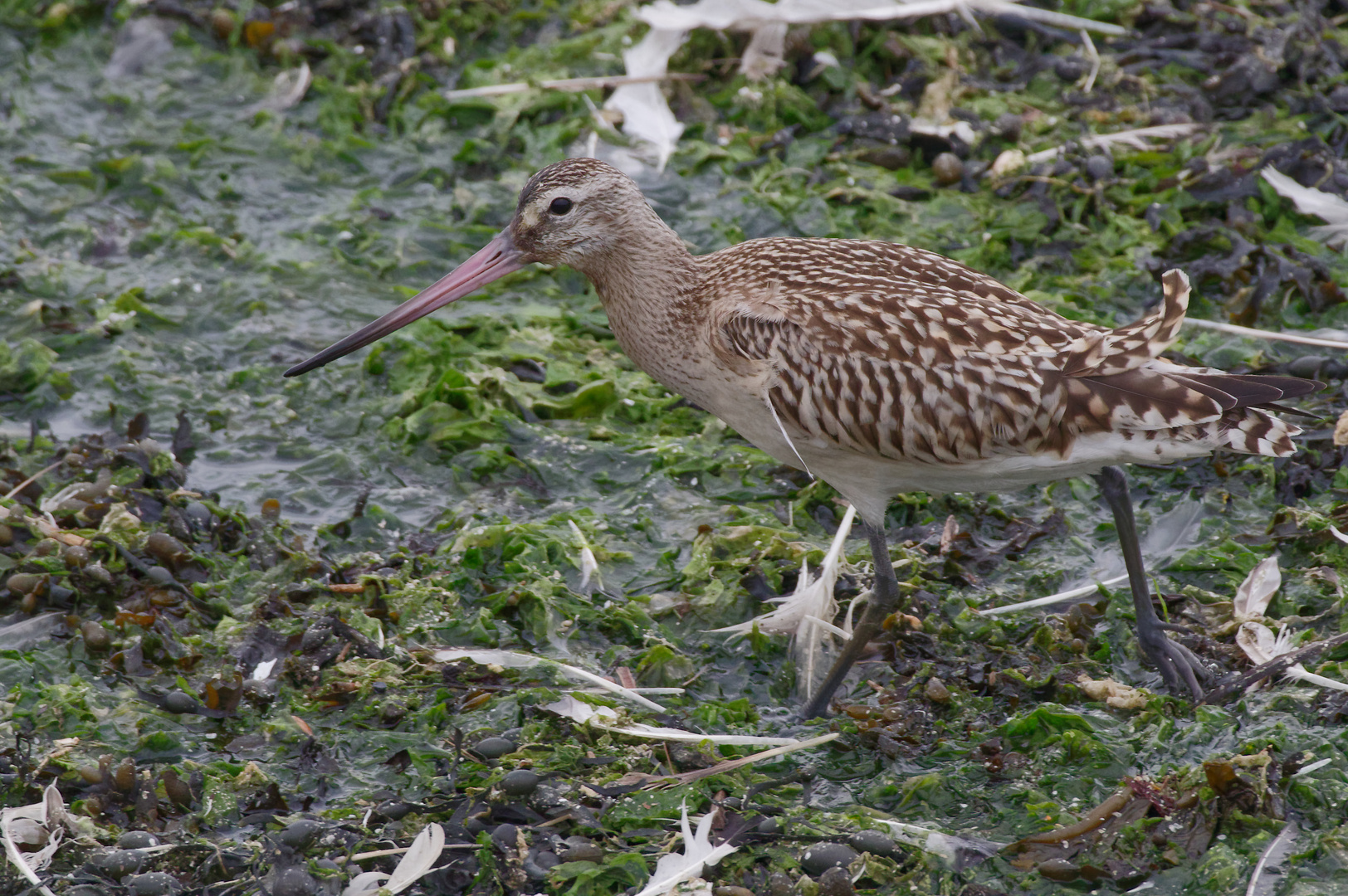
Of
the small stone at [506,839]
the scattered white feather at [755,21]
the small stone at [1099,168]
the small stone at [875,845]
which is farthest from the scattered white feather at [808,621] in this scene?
the scattered white feather at [755,21]

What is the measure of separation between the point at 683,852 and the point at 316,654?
1820mm

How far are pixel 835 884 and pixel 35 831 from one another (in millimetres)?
2699

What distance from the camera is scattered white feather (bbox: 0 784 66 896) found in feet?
15.0

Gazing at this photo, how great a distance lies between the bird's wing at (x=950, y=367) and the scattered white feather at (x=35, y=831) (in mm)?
2918

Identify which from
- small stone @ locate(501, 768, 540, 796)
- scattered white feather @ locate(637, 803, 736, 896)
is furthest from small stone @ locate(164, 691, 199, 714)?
scattered white feather @ locate(637, 803, 736, 896)

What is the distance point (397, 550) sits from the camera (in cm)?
634

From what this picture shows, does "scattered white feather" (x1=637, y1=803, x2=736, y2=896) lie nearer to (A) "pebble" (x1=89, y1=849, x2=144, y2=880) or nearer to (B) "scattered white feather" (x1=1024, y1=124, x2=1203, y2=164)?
(A) "pebble" (x1=89, y1=849, x2=144, y2=880)

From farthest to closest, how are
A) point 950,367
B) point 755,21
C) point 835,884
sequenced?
point 755,21
point 950,367
point 835,884

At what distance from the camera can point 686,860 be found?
4.61m

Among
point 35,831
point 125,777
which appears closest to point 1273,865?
point 125,777

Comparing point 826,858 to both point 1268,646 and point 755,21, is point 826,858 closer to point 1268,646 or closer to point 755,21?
point 1268,646

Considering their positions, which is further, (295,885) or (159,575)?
(159,575)

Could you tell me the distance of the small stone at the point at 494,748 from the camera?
16.8ft

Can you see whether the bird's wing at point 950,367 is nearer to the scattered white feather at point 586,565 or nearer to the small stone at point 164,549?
the scattered white feather at point 586,565
